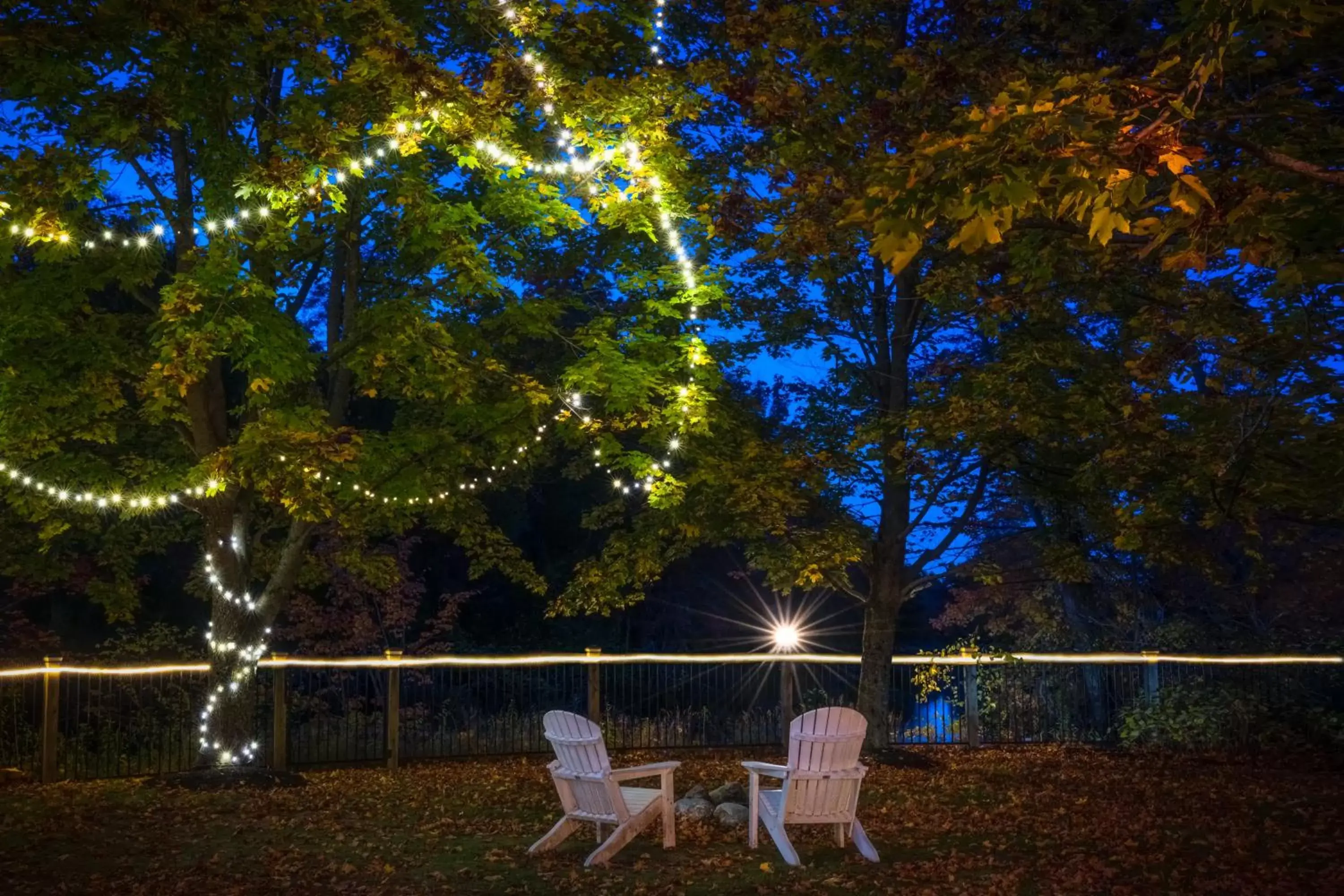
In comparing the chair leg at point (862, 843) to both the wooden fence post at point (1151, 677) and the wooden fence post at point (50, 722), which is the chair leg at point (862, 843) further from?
the wooden fence post at point (1151, 677)

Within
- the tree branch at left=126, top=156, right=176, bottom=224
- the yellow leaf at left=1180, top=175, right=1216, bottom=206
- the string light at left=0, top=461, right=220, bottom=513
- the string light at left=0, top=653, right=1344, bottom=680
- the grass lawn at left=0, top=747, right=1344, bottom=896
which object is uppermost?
the tree branch at left=126, top=156, right=176, bottom=224

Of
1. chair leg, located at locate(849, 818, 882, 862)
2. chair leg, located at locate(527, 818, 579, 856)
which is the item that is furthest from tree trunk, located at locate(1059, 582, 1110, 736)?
chair leg, located at locate(527, 818, 579, 856)

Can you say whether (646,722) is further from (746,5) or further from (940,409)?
(746,5)

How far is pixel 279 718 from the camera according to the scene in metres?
11.8

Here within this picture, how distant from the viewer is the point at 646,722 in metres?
13.8

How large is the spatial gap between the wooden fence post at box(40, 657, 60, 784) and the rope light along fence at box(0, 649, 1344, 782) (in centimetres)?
2

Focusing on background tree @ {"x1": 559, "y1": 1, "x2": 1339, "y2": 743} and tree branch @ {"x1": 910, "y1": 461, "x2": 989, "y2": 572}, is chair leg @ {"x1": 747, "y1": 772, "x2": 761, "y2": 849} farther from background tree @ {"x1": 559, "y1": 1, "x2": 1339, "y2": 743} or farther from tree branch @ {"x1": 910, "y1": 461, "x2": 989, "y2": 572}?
tree branch @ {"x1": 910, "y1": 461, "x2": 989, "y2": 572}

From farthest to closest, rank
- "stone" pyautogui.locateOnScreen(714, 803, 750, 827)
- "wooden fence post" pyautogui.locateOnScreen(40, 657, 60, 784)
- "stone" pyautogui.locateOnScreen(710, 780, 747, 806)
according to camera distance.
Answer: "wooden fence post" pyautogui.locateOnScreen(40, 657, 60, 784)
"stone" pyautogui.locateOnScreen(710, 780, 747, 806)
"stone" pyautogui.locateOnScreen(714, 803, 750, 827)

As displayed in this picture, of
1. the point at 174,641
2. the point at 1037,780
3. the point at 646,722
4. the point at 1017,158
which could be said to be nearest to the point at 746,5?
the point at 1017,158

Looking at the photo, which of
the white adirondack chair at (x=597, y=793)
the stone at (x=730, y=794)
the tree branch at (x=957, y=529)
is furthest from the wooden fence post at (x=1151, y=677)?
the white adirondack chair at (x=597, y=793)

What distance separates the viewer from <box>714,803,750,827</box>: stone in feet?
27.5

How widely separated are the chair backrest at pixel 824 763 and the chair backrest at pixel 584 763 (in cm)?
118

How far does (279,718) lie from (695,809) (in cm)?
516

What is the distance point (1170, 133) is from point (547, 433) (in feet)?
32.5
